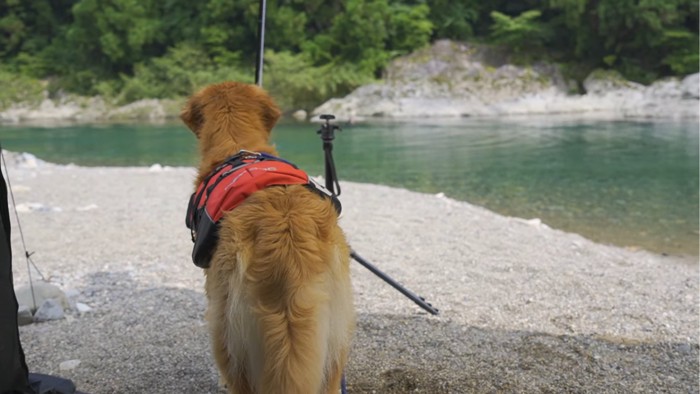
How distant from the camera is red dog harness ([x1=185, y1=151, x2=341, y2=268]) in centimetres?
260

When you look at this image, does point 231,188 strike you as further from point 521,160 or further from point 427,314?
point 521,160

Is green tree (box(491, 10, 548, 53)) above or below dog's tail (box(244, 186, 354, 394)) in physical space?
above

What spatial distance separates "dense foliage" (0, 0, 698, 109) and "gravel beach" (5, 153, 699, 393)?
31047 mm

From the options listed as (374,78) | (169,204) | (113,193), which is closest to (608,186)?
(169,204)

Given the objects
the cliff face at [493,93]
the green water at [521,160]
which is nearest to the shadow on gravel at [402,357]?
the green water at [521,160]

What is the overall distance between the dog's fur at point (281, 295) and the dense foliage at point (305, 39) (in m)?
36.4

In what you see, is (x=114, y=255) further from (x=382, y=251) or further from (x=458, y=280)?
(x=458, y=280)

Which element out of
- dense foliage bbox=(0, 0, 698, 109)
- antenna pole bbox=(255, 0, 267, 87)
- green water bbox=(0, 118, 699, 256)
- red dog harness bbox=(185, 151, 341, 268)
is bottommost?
green water bbox=(0, 118, 699, 256)

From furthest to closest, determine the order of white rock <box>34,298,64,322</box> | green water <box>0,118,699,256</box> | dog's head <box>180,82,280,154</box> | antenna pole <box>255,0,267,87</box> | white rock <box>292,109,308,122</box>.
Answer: white rock <box>292,109,308,122</box> → green water <box>0,118,699,256</box> → white rock <box>34,298,64,322</box> → antenna pole <box>255,0,267,87</box> → dog's head <box>180,82,280,154</box>

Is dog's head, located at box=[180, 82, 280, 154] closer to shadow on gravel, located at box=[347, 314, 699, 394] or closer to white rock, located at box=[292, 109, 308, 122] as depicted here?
shadow on gravel, located at box=[347, 314, 699, 394]

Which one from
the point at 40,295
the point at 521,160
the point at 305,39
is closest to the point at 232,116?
the point at 40,295

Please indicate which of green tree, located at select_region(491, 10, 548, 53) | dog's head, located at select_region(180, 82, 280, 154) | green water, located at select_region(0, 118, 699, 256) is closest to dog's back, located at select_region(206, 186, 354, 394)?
dog's head, located at select_region(180, 82, 280, 154)

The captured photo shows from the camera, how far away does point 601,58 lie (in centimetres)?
3881

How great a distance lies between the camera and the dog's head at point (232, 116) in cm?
339
